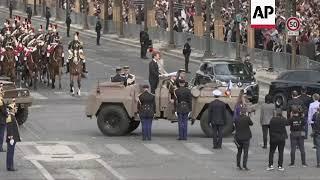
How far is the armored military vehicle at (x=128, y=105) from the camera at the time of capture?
2786cm

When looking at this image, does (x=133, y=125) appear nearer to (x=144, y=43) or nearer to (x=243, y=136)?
(x=243, y=136)

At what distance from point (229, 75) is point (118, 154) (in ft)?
44.0

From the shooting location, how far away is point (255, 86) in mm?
37125

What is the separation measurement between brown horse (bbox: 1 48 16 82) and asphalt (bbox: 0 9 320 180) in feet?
11.4

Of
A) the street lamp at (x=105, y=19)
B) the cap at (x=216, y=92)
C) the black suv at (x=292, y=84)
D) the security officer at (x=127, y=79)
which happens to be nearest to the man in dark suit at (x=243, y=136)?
the cap at (x=216, y=92)

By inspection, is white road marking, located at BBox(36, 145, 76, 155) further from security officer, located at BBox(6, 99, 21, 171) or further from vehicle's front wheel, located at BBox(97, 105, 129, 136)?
security officer, located at BBox(6, 99, 21, 171)

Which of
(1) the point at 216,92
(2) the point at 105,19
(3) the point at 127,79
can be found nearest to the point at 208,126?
(1) the point at 216,92

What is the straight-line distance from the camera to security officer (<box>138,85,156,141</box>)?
27.1 metres

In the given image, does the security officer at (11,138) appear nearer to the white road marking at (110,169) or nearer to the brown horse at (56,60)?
the white road marking at (110,169)

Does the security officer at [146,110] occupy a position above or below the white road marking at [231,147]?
above

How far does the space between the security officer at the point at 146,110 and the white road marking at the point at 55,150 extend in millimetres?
2491

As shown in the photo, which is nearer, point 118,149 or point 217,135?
point 118,149

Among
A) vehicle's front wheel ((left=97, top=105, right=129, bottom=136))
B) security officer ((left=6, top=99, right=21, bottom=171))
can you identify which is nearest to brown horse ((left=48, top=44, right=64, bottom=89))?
vehicle's front wheel ((left=97, top=105, right=129, bottom=136))

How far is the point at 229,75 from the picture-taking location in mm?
37500
